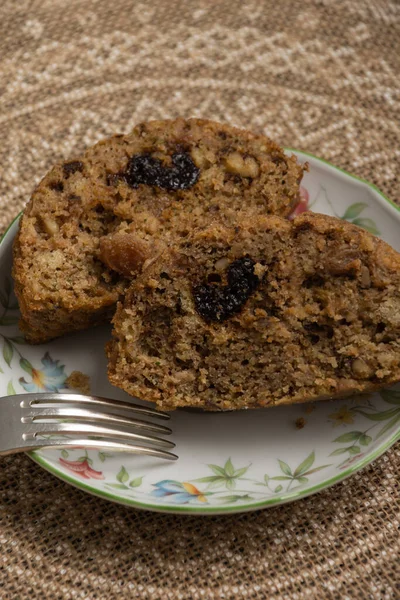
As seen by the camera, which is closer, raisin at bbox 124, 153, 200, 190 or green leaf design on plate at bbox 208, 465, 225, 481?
green leaf design on plate at bbox 208, 465, 225, 481

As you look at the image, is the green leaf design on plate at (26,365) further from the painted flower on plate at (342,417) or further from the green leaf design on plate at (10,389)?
the painted flower on plate at (342,417)

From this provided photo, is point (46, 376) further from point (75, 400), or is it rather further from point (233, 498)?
point (233, 498)

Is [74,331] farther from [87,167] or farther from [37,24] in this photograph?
[37,24]

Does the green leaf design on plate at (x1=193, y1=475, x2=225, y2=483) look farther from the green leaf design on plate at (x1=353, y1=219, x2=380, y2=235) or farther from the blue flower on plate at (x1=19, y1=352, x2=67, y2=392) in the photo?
the green leaf design on plate at (x1=353, y1=219, x2=380, y2=235)

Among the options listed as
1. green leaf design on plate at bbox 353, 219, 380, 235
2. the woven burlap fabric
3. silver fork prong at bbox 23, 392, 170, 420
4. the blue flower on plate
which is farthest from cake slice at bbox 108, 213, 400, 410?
green leaf design on plate at bbox 353, 219, 380, 235

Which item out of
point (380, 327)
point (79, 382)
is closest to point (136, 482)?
point (79, 382)

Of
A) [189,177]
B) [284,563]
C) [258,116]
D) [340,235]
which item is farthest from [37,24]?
[284,563]

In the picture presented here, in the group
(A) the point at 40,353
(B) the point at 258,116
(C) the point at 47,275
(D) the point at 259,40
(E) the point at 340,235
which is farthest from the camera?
(D) the point at 259,40
